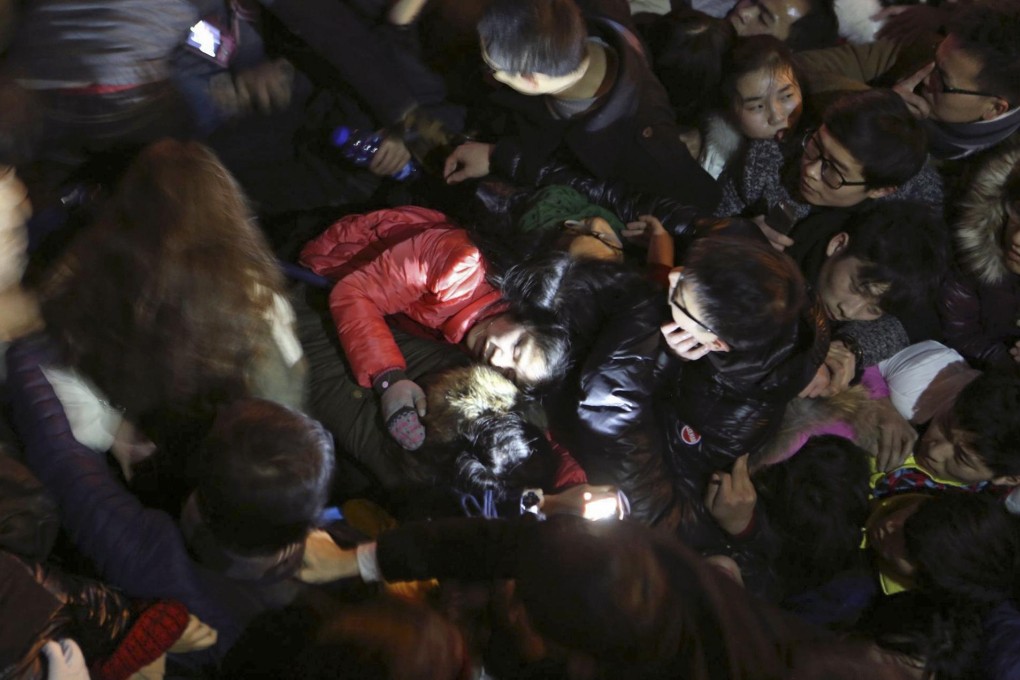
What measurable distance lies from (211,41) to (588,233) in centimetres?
120

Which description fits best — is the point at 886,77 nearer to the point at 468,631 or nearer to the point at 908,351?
the point at 908,351

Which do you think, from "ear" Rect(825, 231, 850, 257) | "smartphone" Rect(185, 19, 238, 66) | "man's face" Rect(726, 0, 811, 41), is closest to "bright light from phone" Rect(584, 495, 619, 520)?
"ear" Rect(825, 231, 850, 257)

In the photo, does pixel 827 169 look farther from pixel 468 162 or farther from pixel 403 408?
pixel 403 408

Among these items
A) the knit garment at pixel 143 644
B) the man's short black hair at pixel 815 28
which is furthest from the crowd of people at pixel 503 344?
the man's short black hair at pixel 815 28

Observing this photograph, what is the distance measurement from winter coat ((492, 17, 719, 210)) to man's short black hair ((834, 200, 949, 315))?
1.70 ft

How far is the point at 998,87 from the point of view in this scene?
8.28 feet

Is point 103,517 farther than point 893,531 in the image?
No

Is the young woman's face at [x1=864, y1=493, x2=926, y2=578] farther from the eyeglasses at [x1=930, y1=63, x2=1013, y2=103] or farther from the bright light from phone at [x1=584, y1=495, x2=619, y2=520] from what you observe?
the eyeglasses at [x1=930, y1=63, x2=1013, y2=103]

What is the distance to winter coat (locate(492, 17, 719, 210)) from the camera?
239 cm

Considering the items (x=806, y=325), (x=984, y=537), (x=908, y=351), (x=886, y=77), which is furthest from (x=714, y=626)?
(x=886, y=77)

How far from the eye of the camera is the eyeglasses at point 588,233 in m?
2.17

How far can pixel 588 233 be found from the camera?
2.18 meters

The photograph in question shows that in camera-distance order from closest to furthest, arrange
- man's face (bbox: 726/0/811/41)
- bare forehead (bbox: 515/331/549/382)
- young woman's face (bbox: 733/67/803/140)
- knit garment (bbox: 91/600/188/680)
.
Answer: knit garment (bbox: 91/600/188/680) → bare forehead (bbox: 515/331/549/382) → young woman's face (bbox: 733/67/803/140) → man's face (bbox: 726/0/811/41)

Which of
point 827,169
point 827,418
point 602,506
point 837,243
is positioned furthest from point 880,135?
point 602,506
